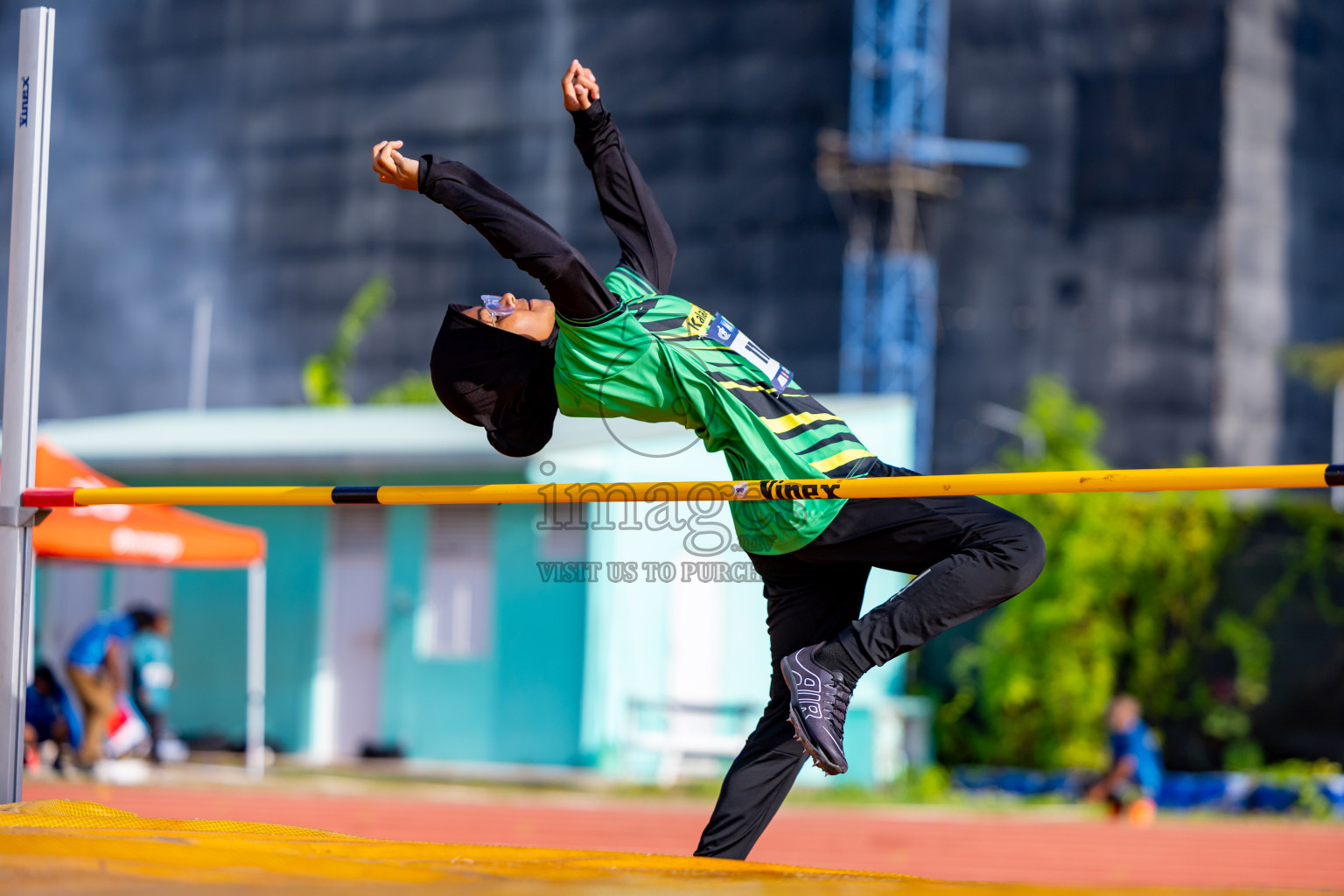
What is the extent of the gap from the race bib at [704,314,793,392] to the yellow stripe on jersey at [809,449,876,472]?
0.20 metres

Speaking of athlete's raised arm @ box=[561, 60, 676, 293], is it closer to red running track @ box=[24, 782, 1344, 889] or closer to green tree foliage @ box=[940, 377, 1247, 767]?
red running track @ box=[24, 782, 1344, 889]

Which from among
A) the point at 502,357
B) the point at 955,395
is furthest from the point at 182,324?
the point at 502,357

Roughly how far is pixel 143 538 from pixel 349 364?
17.8 meters

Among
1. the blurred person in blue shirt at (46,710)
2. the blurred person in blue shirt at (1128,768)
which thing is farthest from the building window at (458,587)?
the blurred person in blue shirt at (1128,768)

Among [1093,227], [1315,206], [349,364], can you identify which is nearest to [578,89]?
[1093,227]

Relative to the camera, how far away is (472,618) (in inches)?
551

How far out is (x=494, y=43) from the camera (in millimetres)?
27266

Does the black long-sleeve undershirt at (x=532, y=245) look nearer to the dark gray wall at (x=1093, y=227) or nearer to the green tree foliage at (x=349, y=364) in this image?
the green tree foliage at (x=349, y=364)

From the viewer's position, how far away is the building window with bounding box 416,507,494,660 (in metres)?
13.9

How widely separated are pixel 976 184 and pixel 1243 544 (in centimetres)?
1053

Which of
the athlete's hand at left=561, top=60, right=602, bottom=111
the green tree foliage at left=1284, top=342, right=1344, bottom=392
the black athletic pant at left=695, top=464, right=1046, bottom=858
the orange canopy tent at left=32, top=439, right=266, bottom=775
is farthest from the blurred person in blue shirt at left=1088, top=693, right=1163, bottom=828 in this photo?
the green tree foliage at left=1284, top=342, right=1344, bottom=392

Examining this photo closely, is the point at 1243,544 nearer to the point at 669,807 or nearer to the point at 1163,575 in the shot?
the point at 1163,575

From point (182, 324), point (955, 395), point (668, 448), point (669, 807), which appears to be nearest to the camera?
point (669, 807)

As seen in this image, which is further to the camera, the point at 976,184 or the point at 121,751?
the point at 976,184
